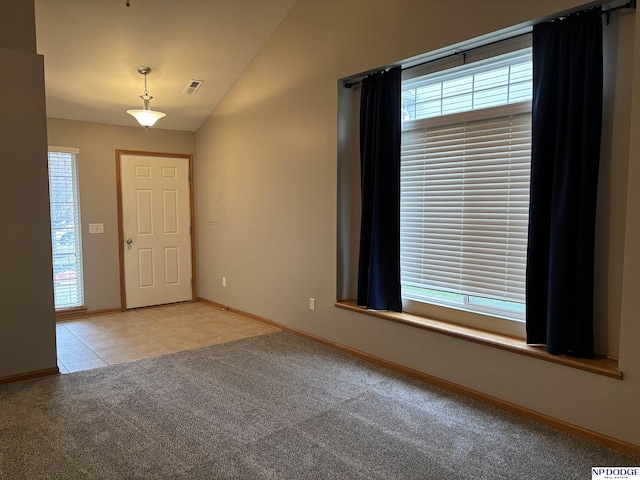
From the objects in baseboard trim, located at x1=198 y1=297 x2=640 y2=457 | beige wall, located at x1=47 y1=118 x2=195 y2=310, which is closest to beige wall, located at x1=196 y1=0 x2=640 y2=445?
baseboard trim, located at x1=198 y1=297 x2=640 y2=457

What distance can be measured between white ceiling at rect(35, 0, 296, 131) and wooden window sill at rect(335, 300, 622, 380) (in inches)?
120

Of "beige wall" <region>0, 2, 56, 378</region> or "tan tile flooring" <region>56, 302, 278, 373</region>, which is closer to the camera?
"beige wall" <region>0, 2, 56, 378</region>

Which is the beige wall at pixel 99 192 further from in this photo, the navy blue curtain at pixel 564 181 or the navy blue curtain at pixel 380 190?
the navy blue curtain at pixel 564 181

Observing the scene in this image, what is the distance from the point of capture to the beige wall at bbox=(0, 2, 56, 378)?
323 cm

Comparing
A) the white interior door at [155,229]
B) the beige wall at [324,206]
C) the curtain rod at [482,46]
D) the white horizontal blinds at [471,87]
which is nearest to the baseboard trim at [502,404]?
the beige wall at [324,206]

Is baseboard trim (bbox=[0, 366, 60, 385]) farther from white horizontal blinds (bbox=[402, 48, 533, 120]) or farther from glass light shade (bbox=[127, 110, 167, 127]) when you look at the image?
white horizontal blinds (bbox=[402, 48, 533, 120])

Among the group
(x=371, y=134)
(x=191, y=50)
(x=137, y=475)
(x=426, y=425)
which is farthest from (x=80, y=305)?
(x=426, y=425)

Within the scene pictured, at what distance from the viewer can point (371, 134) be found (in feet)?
12.1

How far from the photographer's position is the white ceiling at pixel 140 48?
386cm

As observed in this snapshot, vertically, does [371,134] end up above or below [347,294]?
above

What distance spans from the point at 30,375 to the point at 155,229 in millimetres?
2805

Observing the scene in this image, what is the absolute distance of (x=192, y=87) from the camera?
513 cm

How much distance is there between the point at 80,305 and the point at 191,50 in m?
3.40

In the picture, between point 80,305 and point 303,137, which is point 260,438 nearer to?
point 303,137
